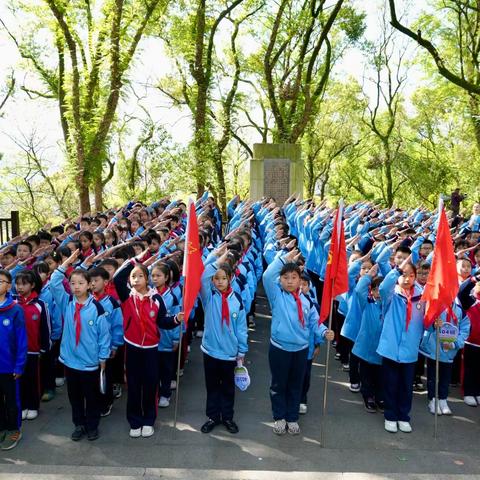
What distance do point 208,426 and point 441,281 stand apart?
2.63 m

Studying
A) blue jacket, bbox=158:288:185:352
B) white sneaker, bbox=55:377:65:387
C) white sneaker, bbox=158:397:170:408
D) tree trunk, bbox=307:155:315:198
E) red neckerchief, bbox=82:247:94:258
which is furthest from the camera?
tree trunk, bbox=307:155:315:198

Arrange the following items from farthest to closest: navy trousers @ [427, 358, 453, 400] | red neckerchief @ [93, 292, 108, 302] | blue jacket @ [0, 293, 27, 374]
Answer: navy trousers @ [427, 358, 453, 400] < red neckerchief @ [93, 292, 108, 302] < blue jacket @ [0, 293, 27, 374]

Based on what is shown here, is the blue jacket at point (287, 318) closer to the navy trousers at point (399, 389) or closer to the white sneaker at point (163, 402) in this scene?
the navy trousers at point (399, 389)

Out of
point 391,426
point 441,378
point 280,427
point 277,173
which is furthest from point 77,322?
point 277,173

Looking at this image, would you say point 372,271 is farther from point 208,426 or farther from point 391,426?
point 208,426

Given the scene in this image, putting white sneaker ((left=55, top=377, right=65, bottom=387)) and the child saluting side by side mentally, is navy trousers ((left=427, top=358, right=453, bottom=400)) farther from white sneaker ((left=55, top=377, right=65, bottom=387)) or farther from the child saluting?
white sneaker ((left=55, top=377, right=65, bottom=387))

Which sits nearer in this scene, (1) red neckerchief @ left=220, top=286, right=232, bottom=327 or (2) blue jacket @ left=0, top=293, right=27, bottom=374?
(2) blue jacket @ left=0, top=293, right=27, bottom=374

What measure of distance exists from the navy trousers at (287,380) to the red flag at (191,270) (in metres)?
0.93

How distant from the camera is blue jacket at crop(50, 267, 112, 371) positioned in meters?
4.70

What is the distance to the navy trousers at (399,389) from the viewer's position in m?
4.98

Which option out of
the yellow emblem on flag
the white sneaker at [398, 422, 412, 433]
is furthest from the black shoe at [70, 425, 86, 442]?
the white sneaker at [398, 422, 412, 433]

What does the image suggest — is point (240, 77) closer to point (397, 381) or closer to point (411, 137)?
point (411, 137)

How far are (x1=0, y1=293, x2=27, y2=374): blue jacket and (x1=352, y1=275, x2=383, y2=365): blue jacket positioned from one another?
333 centimetres

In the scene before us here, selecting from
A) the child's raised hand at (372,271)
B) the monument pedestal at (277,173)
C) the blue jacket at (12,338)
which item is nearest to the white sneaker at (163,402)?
the blue jacket at (12,338)
